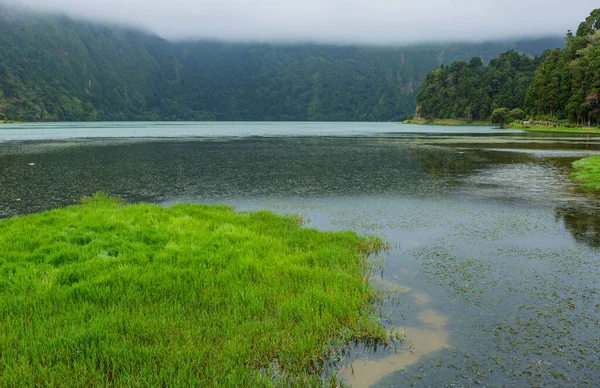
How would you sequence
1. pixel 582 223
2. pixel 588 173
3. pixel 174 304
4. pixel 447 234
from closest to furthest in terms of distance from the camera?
pixel 174 304 < pixel 447 234 < pixel 582 223 < pixel 588 173

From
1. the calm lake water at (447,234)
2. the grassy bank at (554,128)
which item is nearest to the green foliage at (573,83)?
the grassy bank at (554,128)

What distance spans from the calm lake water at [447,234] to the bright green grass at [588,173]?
126 cm

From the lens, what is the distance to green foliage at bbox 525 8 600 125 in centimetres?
14650

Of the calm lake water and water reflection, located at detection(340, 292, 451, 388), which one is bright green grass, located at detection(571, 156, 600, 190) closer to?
the calm lake water

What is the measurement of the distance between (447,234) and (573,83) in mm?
167931

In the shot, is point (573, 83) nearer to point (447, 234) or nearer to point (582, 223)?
point (582, 223)

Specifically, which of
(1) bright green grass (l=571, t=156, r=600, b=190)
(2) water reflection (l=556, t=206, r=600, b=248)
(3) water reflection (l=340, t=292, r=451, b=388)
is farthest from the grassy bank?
(3) water reflection (l=340, t=292, r=451, b=388)

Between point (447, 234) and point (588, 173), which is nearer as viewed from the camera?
point (447, 234)

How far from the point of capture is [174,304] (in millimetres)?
12945

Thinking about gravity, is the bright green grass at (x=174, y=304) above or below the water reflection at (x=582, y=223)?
above

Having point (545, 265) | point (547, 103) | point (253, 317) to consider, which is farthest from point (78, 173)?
point (547, 103)

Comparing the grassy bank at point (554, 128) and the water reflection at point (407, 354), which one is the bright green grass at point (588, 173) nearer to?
the water reflection at point (407, 354)

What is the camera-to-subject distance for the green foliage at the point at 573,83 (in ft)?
→ 481

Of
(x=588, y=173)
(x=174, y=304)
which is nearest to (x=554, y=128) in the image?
(x=588, y=173)
